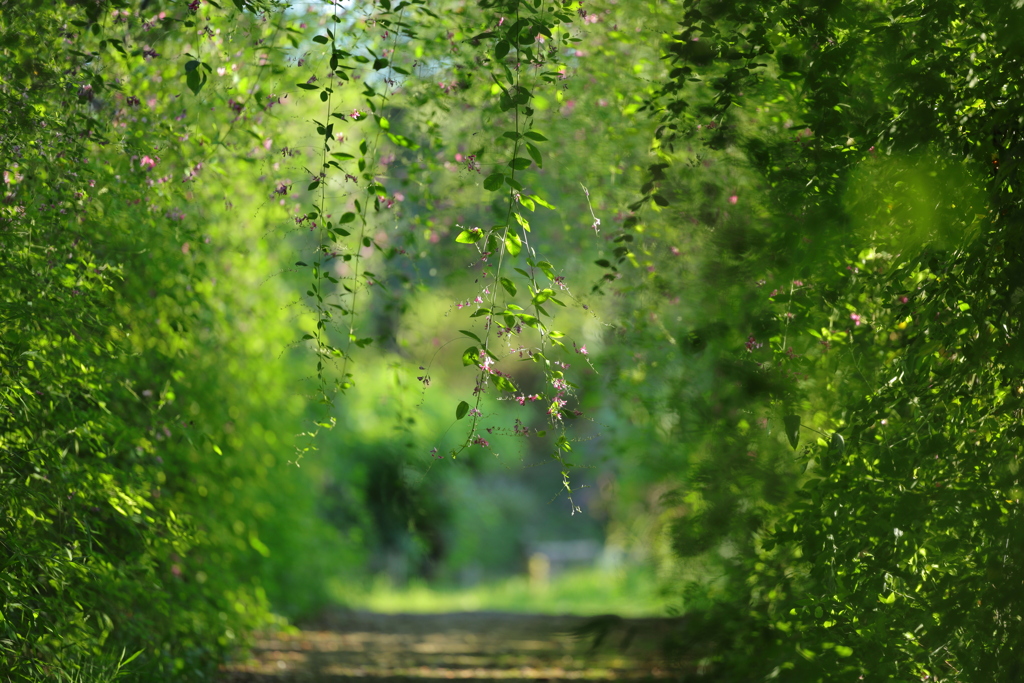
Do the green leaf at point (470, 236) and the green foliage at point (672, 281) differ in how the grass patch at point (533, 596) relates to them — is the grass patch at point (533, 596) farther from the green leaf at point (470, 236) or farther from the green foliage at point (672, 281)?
the green leaf at point (470, 236)

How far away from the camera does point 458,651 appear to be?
536 centimetres

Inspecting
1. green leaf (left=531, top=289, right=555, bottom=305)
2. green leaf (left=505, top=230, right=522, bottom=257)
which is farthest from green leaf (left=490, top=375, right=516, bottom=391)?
green leaf (left=505, top=230, right=522, bottom=257)

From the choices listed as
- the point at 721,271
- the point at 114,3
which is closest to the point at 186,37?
the point at 114,3

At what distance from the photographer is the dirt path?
4469mm

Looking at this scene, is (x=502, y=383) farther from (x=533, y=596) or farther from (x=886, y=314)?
(x=533, y=596)

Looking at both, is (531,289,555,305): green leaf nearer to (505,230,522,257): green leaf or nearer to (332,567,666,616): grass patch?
(505,230,522,257): green leaf

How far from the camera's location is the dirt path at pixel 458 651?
14.7 feet

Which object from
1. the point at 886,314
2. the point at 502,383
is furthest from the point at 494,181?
the point at 886,314

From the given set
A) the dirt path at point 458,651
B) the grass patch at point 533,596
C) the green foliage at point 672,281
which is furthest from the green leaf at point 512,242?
the grass patch at point 533,596

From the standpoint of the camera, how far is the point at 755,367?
281cm

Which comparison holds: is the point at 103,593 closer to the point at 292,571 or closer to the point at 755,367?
the point at 755,367

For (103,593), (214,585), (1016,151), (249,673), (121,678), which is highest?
(1016,151)

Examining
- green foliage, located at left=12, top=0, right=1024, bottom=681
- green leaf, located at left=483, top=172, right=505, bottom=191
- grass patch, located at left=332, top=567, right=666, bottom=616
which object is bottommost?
grass patch, located at left=332, top=567, right=666, bottom=616

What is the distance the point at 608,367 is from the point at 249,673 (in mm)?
2478
